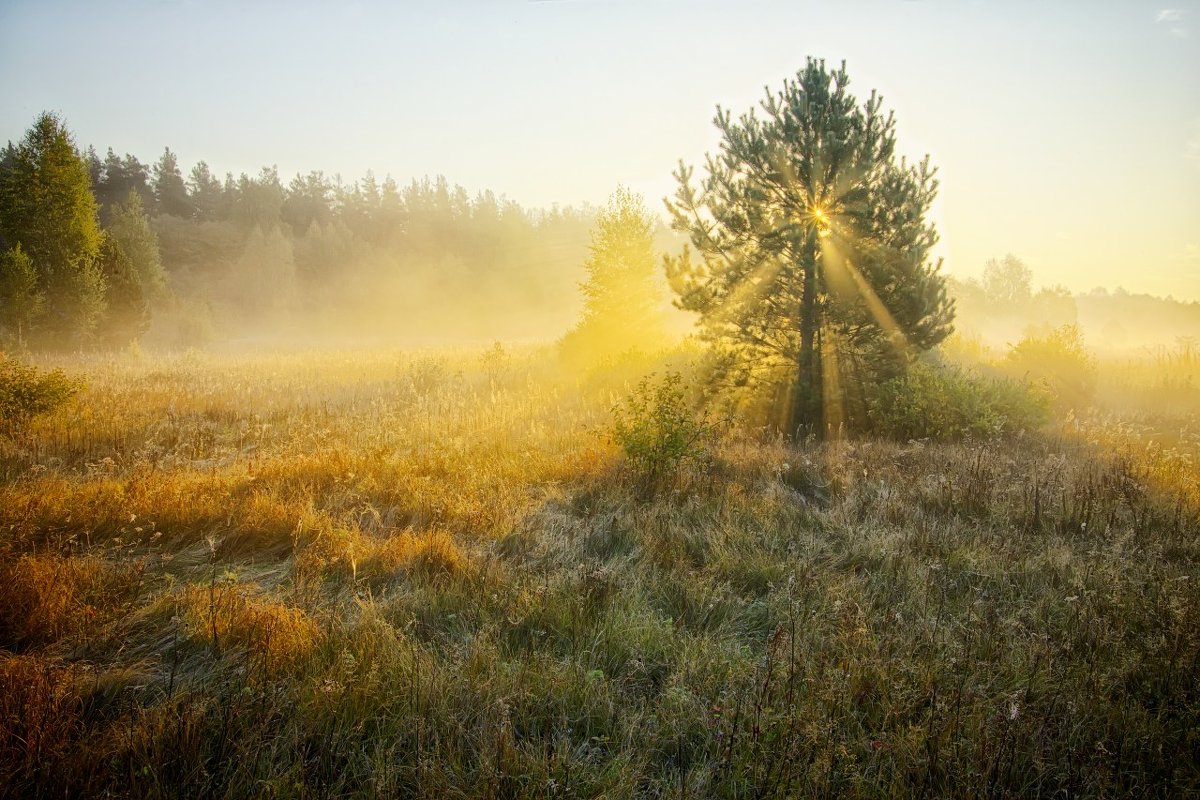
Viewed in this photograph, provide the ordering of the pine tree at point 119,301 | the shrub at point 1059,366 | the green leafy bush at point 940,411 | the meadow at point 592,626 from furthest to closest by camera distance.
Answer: the pine tree at point 119,301 < the shrub at point 1059,366 < the green leafy bush at point 940,411 < the meadow at point 592,626

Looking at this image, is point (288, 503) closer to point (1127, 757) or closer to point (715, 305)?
point (1127, 757)

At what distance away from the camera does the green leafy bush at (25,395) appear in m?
7.33

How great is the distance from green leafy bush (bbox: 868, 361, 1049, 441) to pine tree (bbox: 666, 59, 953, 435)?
13.6 inches

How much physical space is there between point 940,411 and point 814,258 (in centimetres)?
321

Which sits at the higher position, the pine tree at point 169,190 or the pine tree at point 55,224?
the pine tree at point 169,190

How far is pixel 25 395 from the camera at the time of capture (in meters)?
7.65

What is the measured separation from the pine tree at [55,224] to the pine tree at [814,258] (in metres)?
25.3

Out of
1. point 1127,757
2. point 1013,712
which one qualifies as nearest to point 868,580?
point 1127,757

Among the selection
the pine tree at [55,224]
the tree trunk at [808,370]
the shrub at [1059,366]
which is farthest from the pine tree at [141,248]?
the shrub at [1059,366]

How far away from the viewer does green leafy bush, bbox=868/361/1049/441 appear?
8.34 meters

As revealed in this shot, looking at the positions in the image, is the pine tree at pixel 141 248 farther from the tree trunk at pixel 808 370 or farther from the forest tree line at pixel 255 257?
the tree trunk at pixel 808 370

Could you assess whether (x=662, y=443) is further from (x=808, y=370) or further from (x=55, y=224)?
(x=55, y=224)

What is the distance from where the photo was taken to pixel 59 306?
67.9 feet

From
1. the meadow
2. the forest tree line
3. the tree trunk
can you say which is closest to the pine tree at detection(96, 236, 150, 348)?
the forest tree line
